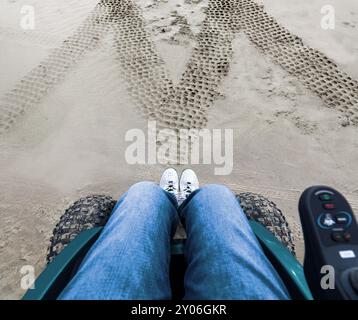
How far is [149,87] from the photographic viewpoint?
1.87 m

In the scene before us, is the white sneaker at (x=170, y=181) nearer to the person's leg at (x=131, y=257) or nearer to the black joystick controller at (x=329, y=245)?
the person's leg at (x=131, y=257)

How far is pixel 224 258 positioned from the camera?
0.74 metres

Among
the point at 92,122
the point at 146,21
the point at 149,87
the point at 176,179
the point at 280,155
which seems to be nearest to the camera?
the point at 176,179

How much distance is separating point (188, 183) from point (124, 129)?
1.49 ft

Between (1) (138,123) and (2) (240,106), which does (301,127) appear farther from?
(1) (138,123)

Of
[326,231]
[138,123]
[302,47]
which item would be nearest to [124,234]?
[326,231]

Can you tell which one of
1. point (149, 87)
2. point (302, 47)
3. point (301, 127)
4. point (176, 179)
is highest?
point (302, 47)

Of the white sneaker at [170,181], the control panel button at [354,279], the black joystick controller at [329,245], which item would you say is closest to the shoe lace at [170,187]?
the white sneaker at [170,181]

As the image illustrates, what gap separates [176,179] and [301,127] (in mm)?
670

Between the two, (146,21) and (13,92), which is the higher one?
(146,21)

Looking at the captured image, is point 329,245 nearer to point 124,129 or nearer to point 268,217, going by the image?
point 268,217

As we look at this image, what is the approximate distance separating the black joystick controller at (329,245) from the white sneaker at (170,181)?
2.34 feet

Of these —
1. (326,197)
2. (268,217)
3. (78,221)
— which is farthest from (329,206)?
(78,221)

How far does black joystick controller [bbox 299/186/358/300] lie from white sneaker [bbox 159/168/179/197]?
713mm
